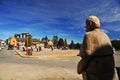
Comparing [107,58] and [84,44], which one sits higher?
[84,44]

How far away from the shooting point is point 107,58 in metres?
3.35

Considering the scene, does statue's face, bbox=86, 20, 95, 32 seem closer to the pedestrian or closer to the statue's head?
the statue's head

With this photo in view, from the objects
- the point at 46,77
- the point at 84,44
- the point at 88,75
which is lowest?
the point at 46,77

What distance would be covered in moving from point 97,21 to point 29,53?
97.0 ft

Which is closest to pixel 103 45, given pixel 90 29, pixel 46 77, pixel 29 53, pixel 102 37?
pixel 102 37

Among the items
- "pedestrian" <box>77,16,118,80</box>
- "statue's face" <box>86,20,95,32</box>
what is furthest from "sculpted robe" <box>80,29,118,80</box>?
"statue's face" <box>86,20,95,32</box>

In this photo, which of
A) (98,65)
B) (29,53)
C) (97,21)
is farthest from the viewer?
(29,53)

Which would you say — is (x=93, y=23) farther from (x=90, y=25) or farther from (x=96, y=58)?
(x=96, y=58)

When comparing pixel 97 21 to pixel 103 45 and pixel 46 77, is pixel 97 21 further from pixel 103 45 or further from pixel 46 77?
pixel 46 77

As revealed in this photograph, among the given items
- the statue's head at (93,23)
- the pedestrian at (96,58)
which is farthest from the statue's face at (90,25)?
the pedestrian at (96,58)

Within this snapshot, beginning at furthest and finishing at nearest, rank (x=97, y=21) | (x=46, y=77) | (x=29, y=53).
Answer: (x=29, y=53)
(x=46, y=77)
(x=97, y=21)

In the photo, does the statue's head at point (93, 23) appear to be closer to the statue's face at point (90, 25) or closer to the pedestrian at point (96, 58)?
the statue's face at point (90, 25)

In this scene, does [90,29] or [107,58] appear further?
[90,29]

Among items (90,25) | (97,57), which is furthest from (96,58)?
(90,25)
